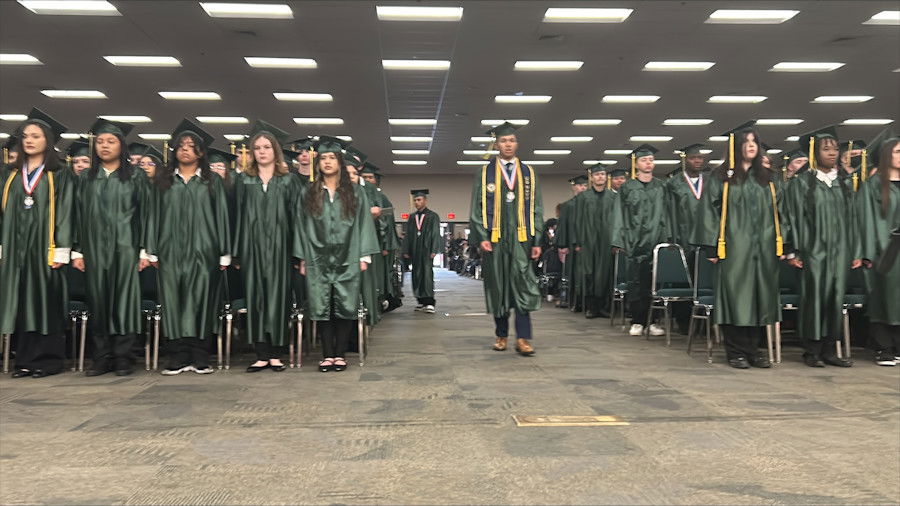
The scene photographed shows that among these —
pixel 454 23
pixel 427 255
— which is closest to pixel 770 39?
pixel 454 23

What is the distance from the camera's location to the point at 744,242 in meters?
4.70

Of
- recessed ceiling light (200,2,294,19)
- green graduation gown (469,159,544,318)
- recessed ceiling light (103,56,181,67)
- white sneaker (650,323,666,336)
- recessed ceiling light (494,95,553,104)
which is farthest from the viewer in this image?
recessed ceiling light (494,95,553,104)

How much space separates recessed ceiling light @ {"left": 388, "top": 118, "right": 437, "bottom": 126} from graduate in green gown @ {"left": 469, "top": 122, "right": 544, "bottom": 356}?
416 inches

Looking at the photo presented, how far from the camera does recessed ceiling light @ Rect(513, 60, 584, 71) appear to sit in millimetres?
11252

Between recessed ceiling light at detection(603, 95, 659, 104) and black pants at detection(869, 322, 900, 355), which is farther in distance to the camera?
recessed ceiling light at detection(603, 95, 659, 104)

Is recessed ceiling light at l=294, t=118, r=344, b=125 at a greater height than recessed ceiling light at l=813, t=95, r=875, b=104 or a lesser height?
greater

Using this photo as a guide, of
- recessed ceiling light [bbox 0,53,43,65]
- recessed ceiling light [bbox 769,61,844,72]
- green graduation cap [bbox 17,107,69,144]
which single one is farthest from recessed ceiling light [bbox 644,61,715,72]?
recessed ceiling light [bbox 0,53,43,65]

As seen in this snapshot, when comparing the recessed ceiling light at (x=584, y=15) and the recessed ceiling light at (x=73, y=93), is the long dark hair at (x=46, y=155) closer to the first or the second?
the recessed ceiling light at (x=584, y=15)

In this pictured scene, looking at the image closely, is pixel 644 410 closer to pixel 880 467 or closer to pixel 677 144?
pixel 880 467

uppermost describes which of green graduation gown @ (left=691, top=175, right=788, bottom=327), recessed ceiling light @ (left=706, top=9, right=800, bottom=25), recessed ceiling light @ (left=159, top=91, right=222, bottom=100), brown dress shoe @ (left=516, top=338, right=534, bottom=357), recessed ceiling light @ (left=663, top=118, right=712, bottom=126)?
recessed ceiling light @ (left=159, top=91, right=222, bottom=100)

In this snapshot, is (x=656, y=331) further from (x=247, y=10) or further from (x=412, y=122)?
(x=412, y=122)

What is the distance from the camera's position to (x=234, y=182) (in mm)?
4793

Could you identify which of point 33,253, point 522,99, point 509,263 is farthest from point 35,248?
point 522,99

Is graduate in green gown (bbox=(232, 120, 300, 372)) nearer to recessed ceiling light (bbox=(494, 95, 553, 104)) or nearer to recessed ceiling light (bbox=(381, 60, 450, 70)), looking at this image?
recessed ceiling light (bbox=(381, 60, 450, 70))
